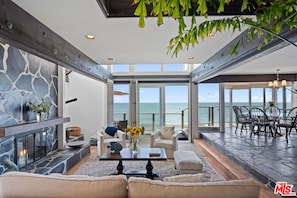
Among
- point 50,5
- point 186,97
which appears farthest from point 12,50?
point 186,97

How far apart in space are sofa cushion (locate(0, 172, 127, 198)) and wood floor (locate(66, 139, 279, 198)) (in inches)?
95.3

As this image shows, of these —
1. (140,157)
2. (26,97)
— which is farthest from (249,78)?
(26,97)

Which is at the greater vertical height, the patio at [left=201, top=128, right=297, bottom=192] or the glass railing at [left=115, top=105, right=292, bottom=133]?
the glass railing at [left=115, top=105, right=292, bottom=133]

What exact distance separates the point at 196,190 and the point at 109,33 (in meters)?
2.67

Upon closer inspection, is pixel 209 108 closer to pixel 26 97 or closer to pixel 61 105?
pixel 61 105

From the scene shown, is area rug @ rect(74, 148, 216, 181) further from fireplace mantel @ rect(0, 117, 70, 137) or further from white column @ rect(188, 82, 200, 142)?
white column @ rect(188, 82, 200, 142)

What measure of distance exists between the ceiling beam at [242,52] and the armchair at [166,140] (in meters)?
1.98

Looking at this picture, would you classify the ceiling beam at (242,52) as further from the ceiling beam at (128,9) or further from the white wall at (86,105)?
the white wall at (86,105)

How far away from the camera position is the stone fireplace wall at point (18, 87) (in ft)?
12.1

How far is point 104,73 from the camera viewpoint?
7.30 metres

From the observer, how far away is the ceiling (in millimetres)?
2557

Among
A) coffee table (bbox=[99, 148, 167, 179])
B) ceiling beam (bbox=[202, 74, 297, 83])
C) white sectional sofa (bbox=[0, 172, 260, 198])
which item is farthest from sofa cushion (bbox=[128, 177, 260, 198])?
ceiling beam (bbox=[202, 74, 297, 83])

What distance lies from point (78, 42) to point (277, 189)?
3709 millimetres

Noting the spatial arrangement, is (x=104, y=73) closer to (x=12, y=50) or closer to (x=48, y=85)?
(x=48, y=85)
